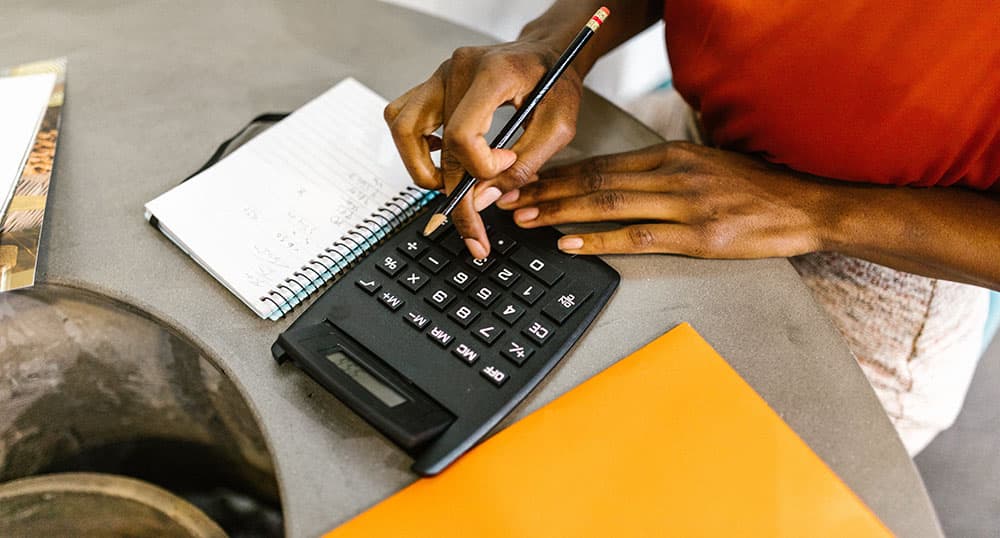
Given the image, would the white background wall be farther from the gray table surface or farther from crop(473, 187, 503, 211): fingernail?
crop(473, 187, 503, 211): fingernail

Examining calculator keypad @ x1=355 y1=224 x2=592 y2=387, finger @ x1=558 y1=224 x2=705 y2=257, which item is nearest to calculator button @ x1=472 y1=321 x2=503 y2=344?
calculator keypad @ x1=355 y1=224 x2=592 y2=387

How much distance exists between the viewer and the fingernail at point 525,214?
59cm

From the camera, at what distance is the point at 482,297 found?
531 mm

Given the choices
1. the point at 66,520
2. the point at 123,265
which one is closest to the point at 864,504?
Answer: the point at 123,265

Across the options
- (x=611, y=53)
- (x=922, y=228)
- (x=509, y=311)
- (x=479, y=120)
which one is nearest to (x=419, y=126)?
(x=479, y=120)

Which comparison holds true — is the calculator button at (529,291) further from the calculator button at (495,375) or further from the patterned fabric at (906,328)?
the patterned fabric at (906,328)

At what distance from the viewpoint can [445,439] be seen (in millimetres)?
466

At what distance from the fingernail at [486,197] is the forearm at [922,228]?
274 millimetres

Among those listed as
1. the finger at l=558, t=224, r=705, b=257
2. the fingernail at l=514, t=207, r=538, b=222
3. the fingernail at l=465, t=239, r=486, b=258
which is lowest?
the fingernail at l=465, t=239, r=486, b=258

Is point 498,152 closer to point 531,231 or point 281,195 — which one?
point 531,231

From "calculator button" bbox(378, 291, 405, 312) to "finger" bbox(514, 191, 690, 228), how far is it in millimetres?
124

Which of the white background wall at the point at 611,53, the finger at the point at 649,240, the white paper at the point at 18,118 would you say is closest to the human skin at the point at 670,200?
the finger at the point at 649,240

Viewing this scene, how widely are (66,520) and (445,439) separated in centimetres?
45

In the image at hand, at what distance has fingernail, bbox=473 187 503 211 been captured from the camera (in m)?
0.58
